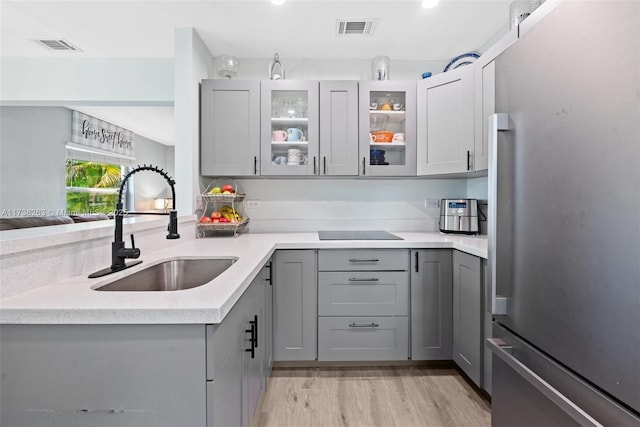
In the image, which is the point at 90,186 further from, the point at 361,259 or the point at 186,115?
the point at 361,259

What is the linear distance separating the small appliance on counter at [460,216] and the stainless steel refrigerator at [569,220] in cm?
149

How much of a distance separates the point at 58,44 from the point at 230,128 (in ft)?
5.91

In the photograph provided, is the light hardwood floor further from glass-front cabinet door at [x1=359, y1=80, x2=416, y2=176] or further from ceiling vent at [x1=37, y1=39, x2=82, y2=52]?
ceiling vent at [x1=37, y1=39, x2=82, y2=52]

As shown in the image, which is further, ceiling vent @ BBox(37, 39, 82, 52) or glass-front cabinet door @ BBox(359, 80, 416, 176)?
ceiling vent @ BBox(37, 39, 82, 52)

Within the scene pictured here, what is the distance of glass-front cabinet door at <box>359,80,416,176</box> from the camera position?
2551mm

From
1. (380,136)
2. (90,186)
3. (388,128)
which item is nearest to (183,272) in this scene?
(380,136)

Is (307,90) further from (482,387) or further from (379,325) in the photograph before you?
(482,387)

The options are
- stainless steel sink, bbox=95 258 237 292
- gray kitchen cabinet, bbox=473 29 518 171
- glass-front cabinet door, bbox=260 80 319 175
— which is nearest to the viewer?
stainless steel sink, bbox=95 258 237 292

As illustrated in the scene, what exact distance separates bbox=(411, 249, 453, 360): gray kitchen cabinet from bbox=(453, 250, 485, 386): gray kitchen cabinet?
0.05 m

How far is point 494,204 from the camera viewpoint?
42.9 inches

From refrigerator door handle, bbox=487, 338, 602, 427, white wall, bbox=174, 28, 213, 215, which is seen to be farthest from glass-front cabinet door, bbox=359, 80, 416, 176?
refrigerator door handle, bbox=487, 338, 602, 427

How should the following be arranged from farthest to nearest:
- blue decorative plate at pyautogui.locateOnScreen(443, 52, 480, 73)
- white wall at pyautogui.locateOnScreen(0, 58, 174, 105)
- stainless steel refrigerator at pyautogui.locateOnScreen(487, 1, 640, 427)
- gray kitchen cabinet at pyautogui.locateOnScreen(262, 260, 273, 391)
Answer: white wall at pyautogui.locateOnScreen(0, 58, 174, 105) → blue decorative plate at pyautogui.locateOnScreen(443, 52, 480, 73) → gray kitchen cabinet at pyautogui.locateOnScreen(262, 260, 273, 391) → stainless steel refrigerator at pyautogui.locateOnScreen(487, 1, 640, 427)

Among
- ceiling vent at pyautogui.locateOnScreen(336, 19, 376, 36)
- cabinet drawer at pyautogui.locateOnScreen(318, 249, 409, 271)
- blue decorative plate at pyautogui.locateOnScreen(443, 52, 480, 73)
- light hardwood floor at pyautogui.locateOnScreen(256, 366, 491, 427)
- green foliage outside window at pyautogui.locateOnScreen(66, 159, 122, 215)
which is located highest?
ceiling vent at pyautogui.locateOnScreen(336, 19, 376, 36)

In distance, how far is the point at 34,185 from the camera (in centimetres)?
449
